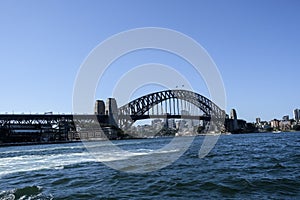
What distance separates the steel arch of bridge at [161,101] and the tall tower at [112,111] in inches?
172

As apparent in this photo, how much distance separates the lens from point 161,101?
147 metres

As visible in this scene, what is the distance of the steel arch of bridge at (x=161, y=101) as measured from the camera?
436ft

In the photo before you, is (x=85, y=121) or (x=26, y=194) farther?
(x=85, y=121)

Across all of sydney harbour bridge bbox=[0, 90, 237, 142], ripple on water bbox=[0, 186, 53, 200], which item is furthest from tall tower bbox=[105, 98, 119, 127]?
ripple on water bbox=[0, 186, 53, 200]

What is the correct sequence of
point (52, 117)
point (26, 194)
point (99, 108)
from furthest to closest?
point (99, 108)
point (52, 117)
point (26, 194)

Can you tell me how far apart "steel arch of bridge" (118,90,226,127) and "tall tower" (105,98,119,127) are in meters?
4.37

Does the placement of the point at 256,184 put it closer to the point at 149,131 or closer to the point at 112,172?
the point at 112,172

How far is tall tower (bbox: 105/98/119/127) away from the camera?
4909 inches

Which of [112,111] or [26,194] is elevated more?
[112,111]

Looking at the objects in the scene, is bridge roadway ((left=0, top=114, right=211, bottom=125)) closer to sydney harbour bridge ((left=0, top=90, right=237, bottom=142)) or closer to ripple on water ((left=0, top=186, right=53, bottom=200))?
sydney harbour bridge ((left=0, top=90, right=237, bottom=142))

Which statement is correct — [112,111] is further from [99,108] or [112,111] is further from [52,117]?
[52,117]

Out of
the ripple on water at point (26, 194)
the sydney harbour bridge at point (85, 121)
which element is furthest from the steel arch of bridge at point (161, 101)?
the ripple on water at point (26, 194)

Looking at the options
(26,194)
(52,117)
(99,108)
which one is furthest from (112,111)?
(26,194)

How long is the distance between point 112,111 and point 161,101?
1128 inches
